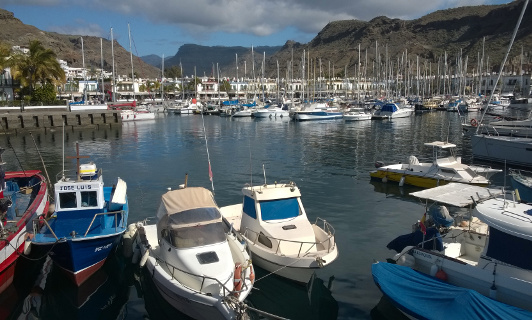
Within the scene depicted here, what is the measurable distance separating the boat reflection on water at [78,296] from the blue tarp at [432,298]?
8925 millimetres

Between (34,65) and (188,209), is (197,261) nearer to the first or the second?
(188,209)

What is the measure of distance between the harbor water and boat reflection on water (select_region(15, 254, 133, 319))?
36 millimetres

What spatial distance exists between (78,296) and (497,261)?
14112 mm

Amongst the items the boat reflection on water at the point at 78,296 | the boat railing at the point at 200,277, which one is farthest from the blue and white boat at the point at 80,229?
the boat railing at the point at 200,277

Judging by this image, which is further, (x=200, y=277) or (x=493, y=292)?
(x=200, y=277)

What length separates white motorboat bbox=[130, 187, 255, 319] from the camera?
38.2ft

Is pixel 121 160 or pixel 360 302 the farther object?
pixel 121 160

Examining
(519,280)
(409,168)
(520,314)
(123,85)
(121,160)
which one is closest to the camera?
(520,314)

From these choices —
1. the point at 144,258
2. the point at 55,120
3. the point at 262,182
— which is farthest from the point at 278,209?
the point at 55,120

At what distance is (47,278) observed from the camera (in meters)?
16.3

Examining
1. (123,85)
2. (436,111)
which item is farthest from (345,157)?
(123,85)

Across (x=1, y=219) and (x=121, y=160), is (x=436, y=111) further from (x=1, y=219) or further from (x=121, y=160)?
(x=1, y=219)

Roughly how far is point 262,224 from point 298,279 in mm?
2522

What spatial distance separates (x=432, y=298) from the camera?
11914 mm
